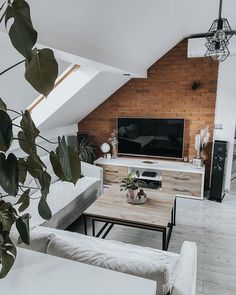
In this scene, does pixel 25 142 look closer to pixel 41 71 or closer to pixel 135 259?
pixel 41 71

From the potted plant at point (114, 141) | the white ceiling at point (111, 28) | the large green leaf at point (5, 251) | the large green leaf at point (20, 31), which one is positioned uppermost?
the white ceiling at point (111, 28)

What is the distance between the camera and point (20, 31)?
2.06 ft

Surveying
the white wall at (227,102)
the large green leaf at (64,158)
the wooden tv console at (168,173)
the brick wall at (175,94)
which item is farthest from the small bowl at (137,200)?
the large green leaf at (64,158)

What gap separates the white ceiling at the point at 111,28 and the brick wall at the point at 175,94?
20.0 inches

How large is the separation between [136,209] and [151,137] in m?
2.06

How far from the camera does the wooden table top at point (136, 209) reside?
2.49 metres

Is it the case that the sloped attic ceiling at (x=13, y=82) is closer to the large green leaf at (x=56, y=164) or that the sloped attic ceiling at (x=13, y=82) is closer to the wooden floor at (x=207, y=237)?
the large green leaf at (x=56, y=164)

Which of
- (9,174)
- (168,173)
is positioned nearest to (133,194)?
(168,173)

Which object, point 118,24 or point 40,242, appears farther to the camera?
point 118,24

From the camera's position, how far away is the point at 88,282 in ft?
3.44

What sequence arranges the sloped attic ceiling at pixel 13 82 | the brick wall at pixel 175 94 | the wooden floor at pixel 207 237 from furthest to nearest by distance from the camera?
the brick wall at pixel 175 94, the wooden floor at pixel 207 237, the sloped attic ceiling at pixel 13 82

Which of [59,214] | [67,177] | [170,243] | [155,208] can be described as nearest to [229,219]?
[170,243]

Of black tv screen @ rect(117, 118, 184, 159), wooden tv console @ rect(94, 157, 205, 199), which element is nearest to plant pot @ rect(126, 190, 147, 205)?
wooden tv console @ rect(94, 157, 205, 199)

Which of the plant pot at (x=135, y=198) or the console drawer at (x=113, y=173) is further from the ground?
the plant pot at (x=135, y=198)
